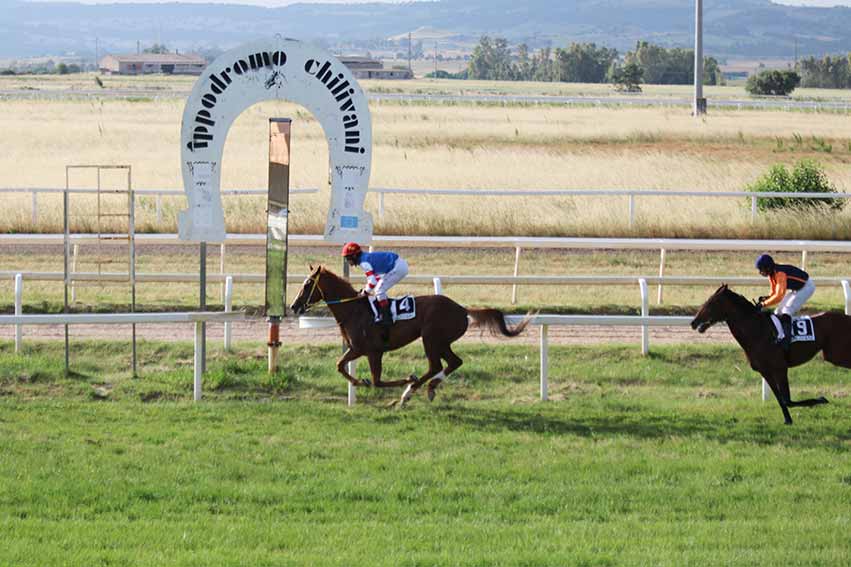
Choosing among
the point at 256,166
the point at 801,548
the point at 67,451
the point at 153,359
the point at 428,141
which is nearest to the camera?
the point at 801,548

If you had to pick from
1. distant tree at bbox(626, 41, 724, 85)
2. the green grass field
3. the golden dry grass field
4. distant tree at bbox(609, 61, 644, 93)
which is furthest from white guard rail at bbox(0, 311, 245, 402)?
distant tree at bbox(626, 41, 724, 85)

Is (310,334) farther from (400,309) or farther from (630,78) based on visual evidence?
(630,78)

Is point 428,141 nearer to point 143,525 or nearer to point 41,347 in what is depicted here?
point 41,347

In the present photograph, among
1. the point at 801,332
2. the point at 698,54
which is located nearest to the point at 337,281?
the point at 801,332

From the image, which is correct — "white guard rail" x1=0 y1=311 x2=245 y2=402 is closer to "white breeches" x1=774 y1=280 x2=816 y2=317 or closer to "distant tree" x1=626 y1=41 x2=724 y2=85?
"white breeches" x1=774 y1=280 x2=816 y2=317

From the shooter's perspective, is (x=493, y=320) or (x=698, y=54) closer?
(x=493, y=320)

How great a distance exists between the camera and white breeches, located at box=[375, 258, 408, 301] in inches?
375

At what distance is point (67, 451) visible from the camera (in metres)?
7.82

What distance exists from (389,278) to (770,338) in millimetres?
2675

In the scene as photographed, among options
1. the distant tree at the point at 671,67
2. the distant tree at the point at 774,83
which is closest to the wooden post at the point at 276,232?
the distant tree at the point at 774,83

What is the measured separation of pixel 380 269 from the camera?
9570 millimetres

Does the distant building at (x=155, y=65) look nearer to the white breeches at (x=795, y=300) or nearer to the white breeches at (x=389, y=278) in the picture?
the white breeches at (x=389, y=278)

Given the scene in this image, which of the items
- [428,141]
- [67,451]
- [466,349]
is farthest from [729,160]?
[67,451]

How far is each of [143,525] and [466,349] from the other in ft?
17.8
